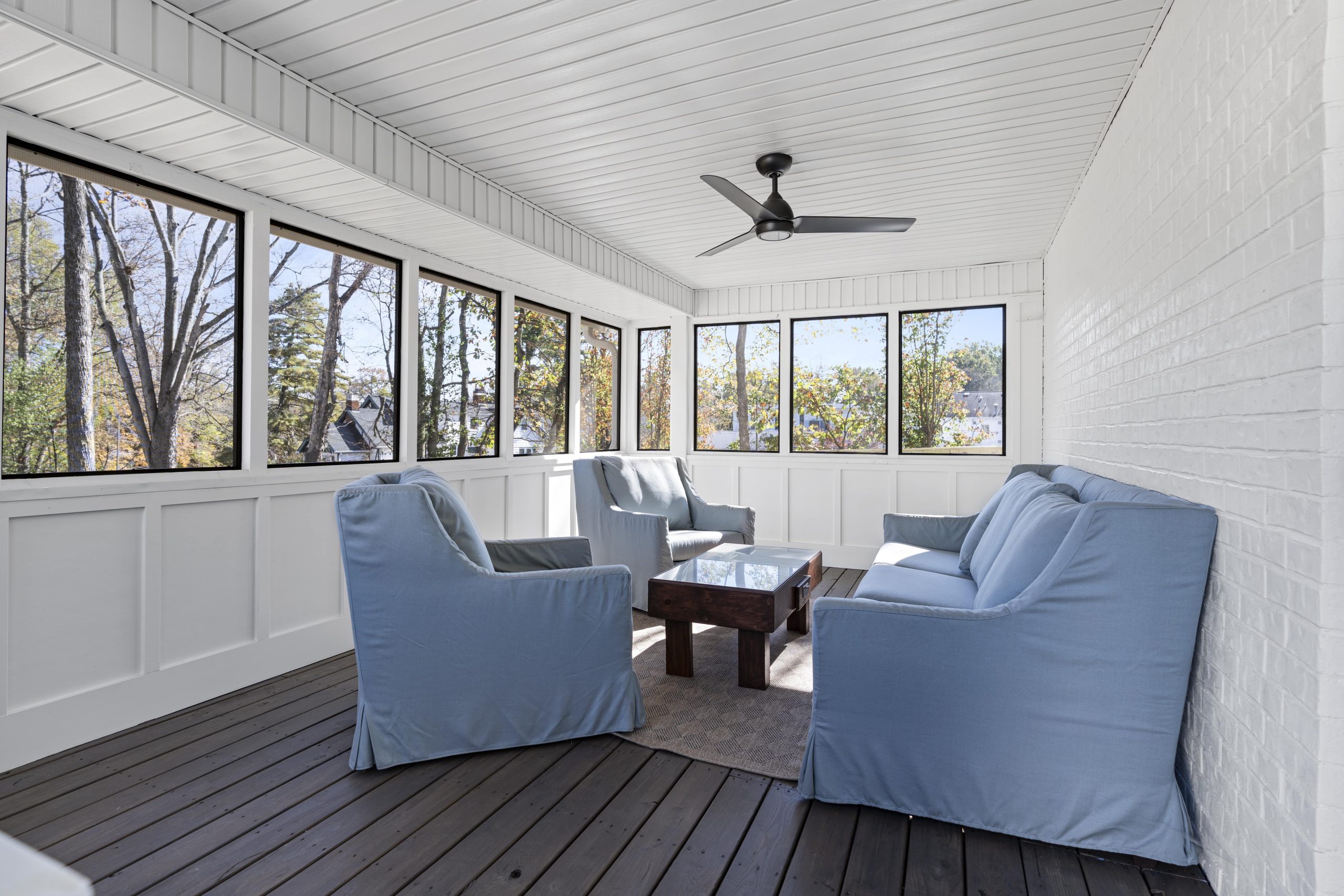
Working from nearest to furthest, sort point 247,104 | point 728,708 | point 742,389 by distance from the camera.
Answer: point 247,104
point 728,708
point 742,389

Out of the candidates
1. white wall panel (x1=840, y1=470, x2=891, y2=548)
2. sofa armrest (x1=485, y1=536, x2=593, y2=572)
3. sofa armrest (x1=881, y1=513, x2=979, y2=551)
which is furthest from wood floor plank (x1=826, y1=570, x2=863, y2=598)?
sofa armrest (x1=485, y1=536, x2=593, y2=572)

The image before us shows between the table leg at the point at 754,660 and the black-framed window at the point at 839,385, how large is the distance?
126 inches

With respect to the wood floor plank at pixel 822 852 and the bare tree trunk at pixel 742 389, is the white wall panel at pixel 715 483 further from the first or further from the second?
the wood floor plank at pixel 822 852

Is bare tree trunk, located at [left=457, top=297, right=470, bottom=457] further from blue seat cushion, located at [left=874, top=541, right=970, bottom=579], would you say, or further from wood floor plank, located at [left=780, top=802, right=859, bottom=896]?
wood floor plank, located at [left=780, top=802, right=859, bottom=896]

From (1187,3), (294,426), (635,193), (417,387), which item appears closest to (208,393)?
(294,426)

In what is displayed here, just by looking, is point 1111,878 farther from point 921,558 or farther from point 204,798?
point 204,798

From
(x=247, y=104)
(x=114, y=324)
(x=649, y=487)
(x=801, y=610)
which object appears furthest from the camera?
(x=649, y=487)

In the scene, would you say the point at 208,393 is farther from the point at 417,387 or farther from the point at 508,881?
the point at 508,881

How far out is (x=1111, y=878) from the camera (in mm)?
1878

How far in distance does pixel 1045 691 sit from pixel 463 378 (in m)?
3.82

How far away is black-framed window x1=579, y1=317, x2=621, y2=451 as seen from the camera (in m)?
6.21

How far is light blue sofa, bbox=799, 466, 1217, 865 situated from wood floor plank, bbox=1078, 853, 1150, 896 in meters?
0.05

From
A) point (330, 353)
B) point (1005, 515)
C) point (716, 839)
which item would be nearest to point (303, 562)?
point (330, 353)

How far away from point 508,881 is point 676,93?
279 centimetres
